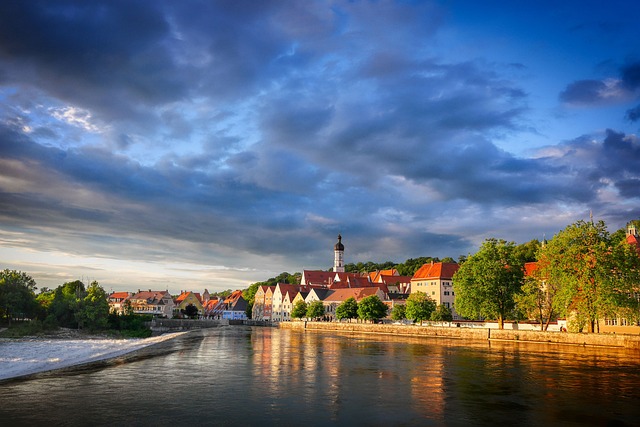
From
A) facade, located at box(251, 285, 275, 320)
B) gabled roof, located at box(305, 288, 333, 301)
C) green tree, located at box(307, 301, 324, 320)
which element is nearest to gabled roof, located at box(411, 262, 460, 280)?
green tree, located at box(307, 301, 324, 320)

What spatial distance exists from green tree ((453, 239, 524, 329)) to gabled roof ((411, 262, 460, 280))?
1828 inches

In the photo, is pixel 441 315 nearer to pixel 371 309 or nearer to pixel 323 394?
pixel 371 309

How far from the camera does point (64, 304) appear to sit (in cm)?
8312

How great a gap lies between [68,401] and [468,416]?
17159mm

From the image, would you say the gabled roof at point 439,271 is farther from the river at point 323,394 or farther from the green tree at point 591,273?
the river at point 323,394

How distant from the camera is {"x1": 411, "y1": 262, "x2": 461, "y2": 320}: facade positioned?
128m

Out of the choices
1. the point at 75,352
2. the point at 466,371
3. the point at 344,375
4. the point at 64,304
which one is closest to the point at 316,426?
the point at 344,375

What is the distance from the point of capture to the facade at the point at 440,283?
12825 centimetres

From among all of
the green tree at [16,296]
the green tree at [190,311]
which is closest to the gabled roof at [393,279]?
the green tree at [190,311]

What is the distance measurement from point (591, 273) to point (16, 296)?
3482 inches

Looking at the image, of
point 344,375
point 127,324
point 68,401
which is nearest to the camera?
point 68,401

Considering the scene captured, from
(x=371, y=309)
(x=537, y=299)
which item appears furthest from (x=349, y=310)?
(x=537, y=299)

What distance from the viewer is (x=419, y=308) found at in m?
98.1

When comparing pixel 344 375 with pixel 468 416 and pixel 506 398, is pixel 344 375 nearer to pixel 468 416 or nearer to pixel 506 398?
pixel 506 398
